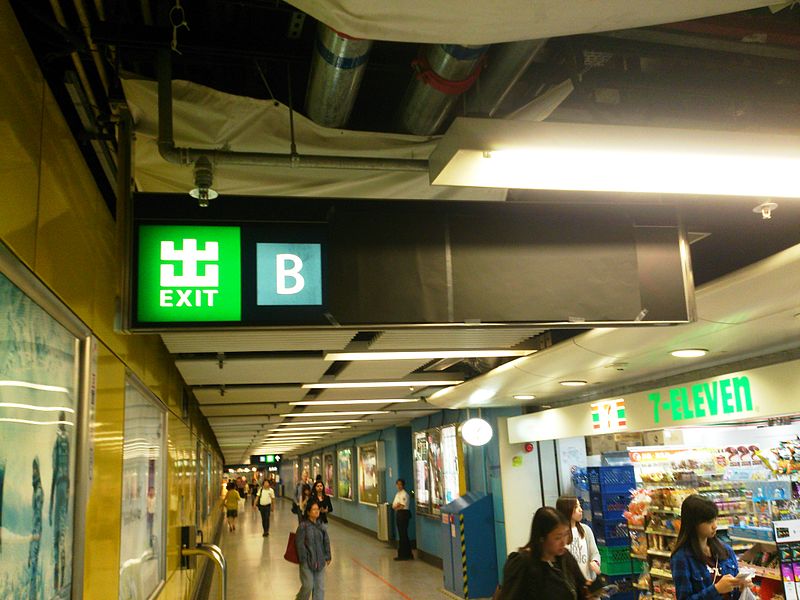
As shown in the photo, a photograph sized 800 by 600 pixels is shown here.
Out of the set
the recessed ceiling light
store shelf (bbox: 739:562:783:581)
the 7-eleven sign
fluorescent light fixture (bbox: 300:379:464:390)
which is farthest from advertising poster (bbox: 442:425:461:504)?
the recessed ceiling light

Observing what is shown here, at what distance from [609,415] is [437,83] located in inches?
177

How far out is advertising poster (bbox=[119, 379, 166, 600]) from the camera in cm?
315

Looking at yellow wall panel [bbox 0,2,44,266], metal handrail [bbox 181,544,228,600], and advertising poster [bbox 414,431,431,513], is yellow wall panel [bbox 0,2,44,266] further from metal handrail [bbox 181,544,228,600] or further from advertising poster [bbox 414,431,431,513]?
advertising poster [bbox 414,431,431,513]

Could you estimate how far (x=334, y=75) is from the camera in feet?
7.41

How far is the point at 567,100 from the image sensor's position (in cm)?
298

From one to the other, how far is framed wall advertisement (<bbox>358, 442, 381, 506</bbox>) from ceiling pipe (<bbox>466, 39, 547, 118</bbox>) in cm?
1358

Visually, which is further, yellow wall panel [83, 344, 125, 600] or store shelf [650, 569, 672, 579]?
store shelf [650, 569, 672, 579]

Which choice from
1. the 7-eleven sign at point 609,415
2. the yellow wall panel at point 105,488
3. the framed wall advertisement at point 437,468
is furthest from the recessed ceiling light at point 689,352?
the framed wall advertisement at point 437,468

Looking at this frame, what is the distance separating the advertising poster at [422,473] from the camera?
11.7 metres

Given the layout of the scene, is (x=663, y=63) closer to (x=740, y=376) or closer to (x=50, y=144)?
(x=50, y=144)

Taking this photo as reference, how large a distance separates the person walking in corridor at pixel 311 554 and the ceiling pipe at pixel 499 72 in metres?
5.63

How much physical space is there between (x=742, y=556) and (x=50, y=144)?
555 centimetres

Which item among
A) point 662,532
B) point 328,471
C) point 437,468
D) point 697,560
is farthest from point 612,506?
point 328,471

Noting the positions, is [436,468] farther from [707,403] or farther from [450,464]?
[707,403]
